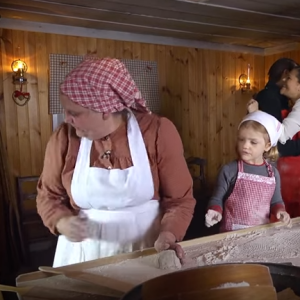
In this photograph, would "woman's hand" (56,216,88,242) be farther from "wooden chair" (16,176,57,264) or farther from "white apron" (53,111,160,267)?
"wooden chair" (16,176,57,264)

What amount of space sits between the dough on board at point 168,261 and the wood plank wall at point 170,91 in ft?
7.89

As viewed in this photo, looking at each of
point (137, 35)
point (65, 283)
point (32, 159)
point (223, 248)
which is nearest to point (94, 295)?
point (65, 283)

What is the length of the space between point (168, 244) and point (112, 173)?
0.97 ft

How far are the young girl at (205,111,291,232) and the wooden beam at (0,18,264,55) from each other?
2063 mm

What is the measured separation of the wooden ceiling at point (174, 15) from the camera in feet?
8.11

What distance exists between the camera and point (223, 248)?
98 centimetres

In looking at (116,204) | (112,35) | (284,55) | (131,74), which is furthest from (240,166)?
(284,55)

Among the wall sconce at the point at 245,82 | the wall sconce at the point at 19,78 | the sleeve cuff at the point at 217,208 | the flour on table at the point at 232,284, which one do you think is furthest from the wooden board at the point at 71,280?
the wall sconce at the point at 245,82

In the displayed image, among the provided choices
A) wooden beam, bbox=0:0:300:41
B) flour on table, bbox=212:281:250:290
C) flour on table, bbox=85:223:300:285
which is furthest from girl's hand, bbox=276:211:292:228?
wooden beam, bbox=0:0:300:41

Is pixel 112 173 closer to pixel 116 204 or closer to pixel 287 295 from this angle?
pixel 116 204

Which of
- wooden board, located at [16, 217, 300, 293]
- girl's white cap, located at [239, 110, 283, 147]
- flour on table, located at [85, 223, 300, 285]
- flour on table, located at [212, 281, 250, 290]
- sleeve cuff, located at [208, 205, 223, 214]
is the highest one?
girl's white cap, located at [239, 110, 283, 147]

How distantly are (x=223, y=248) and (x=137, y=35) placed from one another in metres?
2.83

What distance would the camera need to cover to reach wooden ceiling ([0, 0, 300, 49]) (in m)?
2.47

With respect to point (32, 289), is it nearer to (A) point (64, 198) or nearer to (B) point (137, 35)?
(A) point (64, 198)
